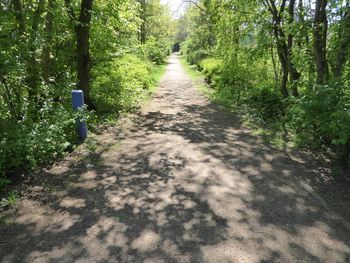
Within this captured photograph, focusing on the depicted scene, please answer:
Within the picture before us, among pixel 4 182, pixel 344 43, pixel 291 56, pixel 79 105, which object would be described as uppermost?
pixel 344 43

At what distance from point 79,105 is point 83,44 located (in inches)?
109

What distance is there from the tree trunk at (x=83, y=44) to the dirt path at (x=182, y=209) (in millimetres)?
2874

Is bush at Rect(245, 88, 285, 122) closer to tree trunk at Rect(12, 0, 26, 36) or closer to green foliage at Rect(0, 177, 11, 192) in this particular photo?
tree trunk at Rect(12, 0, 26, 36)

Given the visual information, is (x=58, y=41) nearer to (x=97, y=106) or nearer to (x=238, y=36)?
(x=97, y=106)

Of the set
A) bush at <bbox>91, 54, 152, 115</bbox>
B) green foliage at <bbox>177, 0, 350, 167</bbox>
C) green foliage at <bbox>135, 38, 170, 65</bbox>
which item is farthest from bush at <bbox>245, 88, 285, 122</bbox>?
green foliage at <bbox>135, 38, 170, 65</bbox>

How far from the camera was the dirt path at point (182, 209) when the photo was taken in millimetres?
3527

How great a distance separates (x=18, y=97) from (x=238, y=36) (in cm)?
873

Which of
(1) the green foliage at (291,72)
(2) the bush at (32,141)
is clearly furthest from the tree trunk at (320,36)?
(2) the bush at (32,141)

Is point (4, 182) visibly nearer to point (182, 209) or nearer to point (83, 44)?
point (182, 209)

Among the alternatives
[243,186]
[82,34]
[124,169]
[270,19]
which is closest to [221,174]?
[243,186]

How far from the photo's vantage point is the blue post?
22.1 ft

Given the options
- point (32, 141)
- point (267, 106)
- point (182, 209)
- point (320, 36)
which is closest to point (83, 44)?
point (32, 141)

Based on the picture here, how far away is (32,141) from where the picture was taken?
5172 millimetres

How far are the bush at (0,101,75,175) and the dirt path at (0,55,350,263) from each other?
0.40m
